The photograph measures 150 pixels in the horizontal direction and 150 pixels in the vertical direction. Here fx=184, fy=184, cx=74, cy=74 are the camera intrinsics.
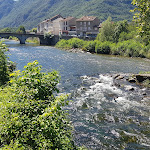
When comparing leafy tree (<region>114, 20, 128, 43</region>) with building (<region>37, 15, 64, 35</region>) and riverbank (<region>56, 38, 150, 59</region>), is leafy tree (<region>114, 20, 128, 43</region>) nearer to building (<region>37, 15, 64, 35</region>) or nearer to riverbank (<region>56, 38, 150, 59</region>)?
riverbank (<region>56, 38, 150, 59</region>)

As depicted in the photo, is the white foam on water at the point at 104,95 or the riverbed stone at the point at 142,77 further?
the riverbed stone at the point at 142,77

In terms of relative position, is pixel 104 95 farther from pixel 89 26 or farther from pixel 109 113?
pixel 89 26

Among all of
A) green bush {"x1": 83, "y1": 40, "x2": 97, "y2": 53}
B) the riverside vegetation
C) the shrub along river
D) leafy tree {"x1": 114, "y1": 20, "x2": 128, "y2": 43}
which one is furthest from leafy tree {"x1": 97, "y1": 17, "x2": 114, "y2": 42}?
the riverside vegetation

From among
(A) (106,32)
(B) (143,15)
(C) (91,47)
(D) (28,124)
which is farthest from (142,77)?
(A) (106,32)

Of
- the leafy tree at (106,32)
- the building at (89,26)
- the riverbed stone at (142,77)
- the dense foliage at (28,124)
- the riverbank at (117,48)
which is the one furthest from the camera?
the building at (89,26)

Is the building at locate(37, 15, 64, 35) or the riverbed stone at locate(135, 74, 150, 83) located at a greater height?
the building at locate(37, 15, 64, 35)

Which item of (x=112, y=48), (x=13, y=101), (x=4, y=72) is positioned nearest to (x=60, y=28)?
(x=112, y=48)

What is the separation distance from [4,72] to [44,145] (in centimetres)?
919

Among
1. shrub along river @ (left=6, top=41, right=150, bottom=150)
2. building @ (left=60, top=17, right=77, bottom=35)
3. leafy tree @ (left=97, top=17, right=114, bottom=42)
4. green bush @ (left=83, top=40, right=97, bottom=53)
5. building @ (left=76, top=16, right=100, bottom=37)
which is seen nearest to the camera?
shrub along river @ (left=6, top=41, right=150, bottom=150)

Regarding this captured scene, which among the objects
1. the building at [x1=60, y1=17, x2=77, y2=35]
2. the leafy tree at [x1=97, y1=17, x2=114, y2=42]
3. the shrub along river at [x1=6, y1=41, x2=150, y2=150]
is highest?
the building at [x1=60, y1=17, x2=77, y2=35]

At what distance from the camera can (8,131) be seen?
215 inches

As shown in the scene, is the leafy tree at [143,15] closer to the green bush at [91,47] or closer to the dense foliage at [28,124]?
the dense foliage at [28,124]

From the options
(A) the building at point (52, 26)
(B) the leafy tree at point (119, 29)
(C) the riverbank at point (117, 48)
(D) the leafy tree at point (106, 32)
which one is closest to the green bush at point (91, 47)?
(C) the riverbank at point (117, 48)

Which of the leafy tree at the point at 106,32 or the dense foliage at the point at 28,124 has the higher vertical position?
the leafy tree at the point at 106,32
